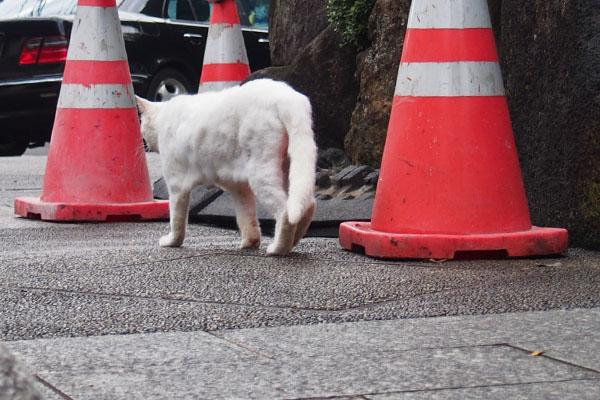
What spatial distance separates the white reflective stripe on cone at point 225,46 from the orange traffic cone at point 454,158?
378 cm

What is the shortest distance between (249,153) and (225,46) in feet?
12.5

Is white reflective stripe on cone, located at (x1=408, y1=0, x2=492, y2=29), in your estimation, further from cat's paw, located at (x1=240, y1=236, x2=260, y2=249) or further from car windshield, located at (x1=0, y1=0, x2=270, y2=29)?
car windshield, located at (x1=0, y1=0, x2=270, y2=29)

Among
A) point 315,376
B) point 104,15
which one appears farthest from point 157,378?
point 104,15

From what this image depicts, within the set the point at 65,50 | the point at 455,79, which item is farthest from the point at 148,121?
the point at 65,50

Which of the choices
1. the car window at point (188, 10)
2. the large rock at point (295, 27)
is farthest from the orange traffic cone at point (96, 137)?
the car window at point (188, 10)

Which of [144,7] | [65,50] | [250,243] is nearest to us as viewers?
[250,243]

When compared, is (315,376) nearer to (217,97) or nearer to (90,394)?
(90,394)

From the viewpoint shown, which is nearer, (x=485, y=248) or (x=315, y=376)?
(x=315, y=376)

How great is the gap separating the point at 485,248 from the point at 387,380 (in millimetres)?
1839

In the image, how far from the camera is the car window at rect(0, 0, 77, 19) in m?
10.4

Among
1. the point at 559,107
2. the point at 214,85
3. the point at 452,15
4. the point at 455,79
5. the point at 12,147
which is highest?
the point at 452,15

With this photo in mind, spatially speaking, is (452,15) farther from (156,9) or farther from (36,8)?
(36,8)

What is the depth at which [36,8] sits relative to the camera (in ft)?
35.2

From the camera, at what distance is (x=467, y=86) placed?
412 cm
